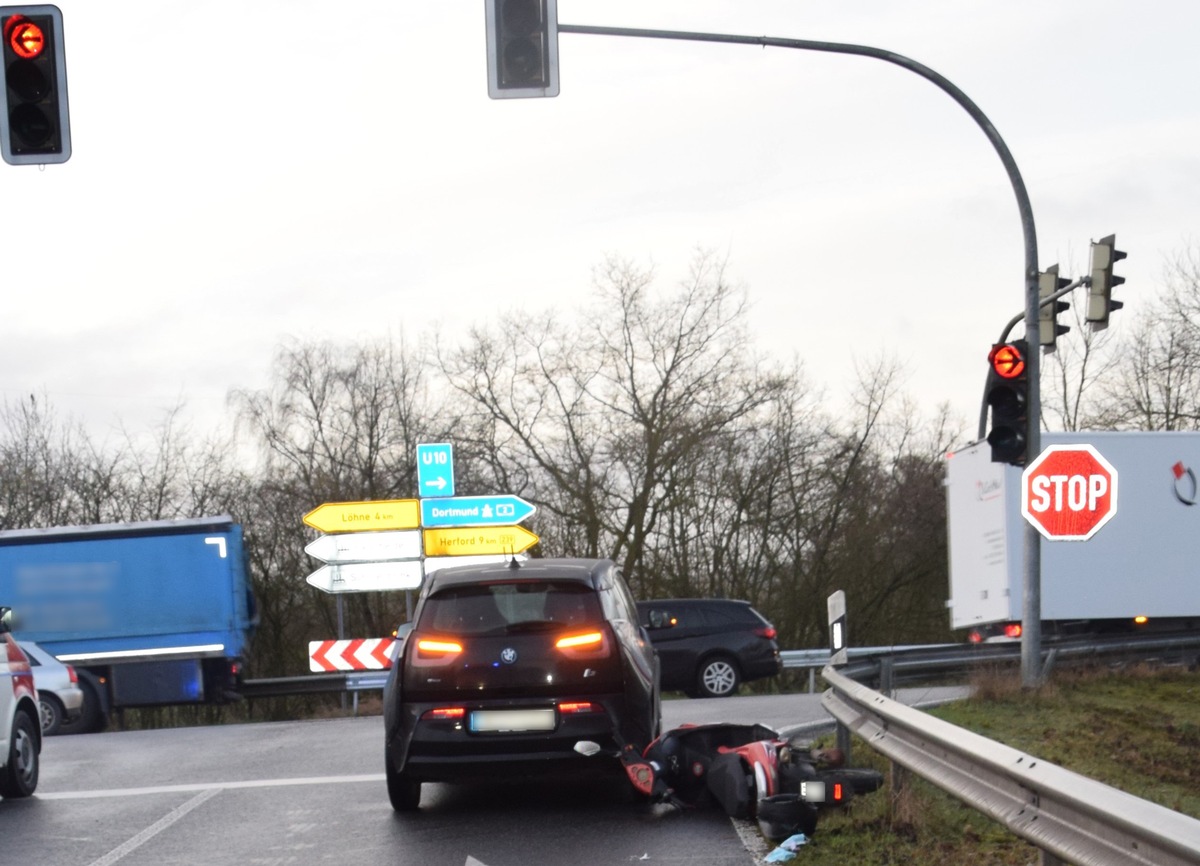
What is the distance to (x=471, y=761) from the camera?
984 centimetres

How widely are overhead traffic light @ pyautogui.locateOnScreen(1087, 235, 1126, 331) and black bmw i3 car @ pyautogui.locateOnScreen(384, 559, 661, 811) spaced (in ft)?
26.3

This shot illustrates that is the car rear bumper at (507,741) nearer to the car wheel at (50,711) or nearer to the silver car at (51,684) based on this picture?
the silver car at (51,684)

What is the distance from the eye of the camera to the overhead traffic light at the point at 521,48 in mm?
11852

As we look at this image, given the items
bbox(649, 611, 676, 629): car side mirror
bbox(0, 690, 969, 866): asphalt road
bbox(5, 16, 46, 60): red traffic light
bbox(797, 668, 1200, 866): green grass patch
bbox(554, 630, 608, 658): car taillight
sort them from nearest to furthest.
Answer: bbox(797, 668, 1200, 866): green grass patch, bbox(0, 690, 969, 866): asphalt road, bbox(554, 630, 608, 658): car taillight, bbox(5, 16, 46, 60): red traffic light, bbox(649, 611, 676, 629): car side mirror

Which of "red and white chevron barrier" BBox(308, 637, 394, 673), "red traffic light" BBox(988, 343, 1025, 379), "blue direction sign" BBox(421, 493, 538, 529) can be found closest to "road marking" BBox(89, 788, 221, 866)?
"red traffic light" BBox(988, 343, 1025, 379)

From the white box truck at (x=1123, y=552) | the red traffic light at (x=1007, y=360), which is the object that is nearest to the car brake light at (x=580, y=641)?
the red traffic light at (x=1007, y=360)

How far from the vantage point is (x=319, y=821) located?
10.4 metres

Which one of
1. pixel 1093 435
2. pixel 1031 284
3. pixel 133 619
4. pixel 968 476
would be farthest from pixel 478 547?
pixel 1031 284

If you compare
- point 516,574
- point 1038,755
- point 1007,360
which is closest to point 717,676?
point 1007,360

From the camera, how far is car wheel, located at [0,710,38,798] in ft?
39.9

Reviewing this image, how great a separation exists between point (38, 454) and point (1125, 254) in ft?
145

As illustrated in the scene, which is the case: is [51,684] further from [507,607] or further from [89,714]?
[507,607]

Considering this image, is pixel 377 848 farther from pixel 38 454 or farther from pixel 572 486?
pixel 38 454

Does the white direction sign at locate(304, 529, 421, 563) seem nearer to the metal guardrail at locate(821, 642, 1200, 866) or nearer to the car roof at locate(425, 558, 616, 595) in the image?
the car roof at locate(425, 558, 616, 595)
